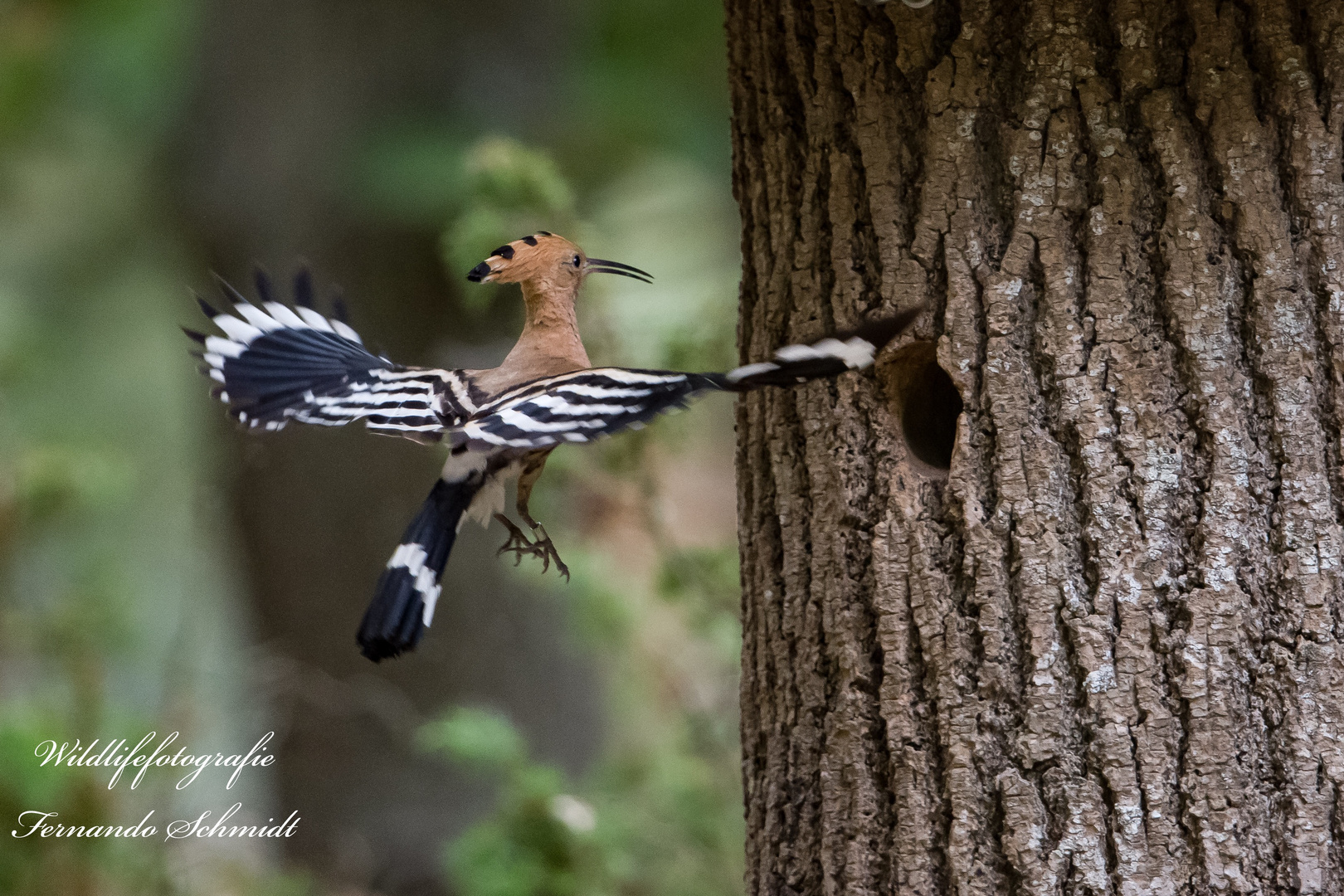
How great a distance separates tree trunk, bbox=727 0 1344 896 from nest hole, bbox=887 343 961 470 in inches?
0.7

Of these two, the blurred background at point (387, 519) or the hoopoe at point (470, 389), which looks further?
the blurred background at point (387, 519)

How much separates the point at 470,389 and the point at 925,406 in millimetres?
791

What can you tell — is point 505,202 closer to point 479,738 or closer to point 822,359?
point 479,738

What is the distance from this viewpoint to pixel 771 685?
2.11 metres

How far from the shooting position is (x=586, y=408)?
1.54m

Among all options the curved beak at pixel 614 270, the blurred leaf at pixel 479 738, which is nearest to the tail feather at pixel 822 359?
the curved beak at pixel 614 270

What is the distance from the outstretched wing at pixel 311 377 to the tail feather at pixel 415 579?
15cm

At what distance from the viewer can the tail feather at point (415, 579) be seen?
1.61 metres

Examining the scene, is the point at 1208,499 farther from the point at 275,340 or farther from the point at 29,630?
the point at 29,630

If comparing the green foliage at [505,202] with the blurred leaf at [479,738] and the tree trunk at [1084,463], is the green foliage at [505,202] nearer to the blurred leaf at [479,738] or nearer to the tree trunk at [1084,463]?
the blurred leaf at [479,738]

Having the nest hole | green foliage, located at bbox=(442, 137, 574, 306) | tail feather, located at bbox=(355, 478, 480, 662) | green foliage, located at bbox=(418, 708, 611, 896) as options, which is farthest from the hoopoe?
green foliage, located at bbox=(418, 708, 611, 896)

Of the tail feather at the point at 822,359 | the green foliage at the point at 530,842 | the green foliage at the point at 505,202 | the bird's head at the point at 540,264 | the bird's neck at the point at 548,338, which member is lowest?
the green foliage at the point at 530,842

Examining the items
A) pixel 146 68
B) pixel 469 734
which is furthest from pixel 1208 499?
pixel 146 68

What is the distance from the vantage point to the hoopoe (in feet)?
5.01
